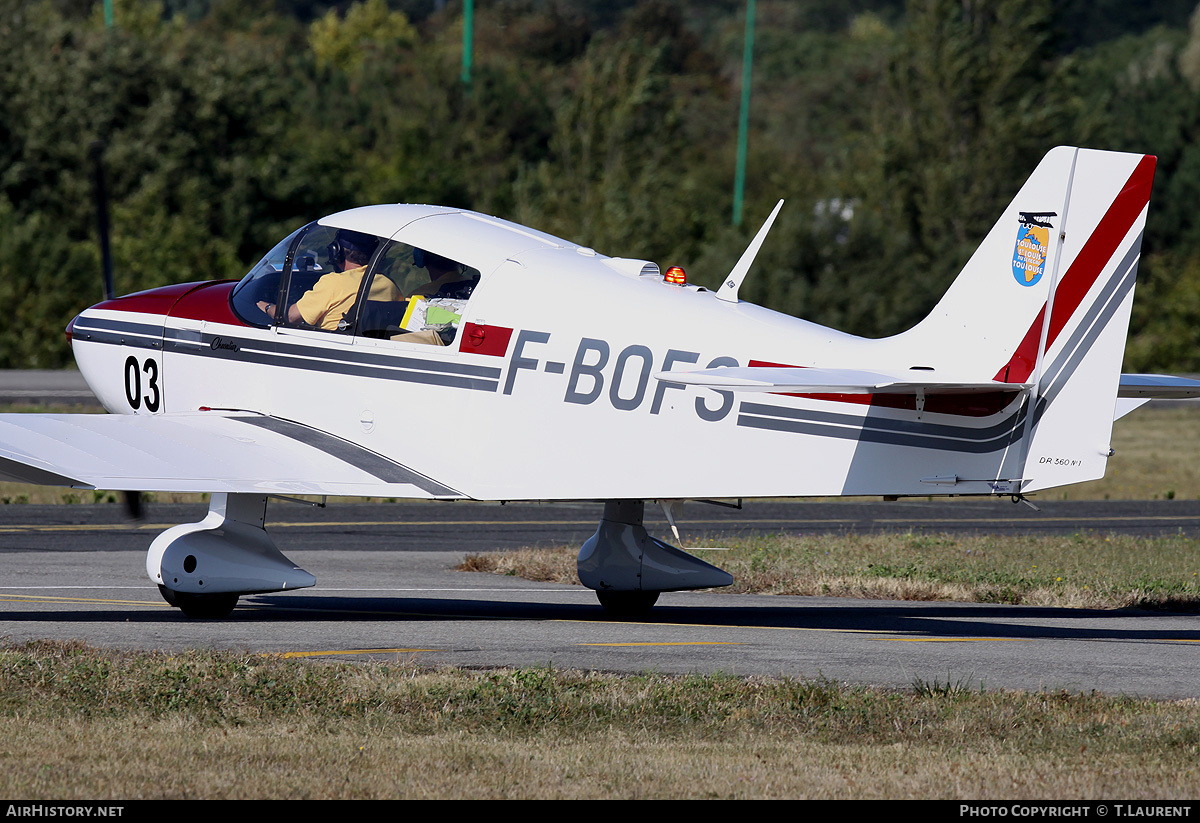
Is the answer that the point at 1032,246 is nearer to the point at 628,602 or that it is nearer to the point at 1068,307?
the point at 1068,307

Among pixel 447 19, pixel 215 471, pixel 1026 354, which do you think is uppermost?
pixel 447 19

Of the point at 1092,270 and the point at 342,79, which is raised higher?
the point at 342,79

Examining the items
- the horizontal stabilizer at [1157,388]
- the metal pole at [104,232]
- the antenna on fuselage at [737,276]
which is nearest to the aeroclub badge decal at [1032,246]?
the antenna on fuselage at [737,276]

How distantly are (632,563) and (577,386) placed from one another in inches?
84.9

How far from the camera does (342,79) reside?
7519cm

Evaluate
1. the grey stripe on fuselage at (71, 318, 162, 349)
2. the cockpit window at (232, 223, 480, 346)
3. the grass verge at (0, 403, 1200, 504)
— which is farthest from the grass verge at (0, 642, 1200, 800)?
the grass verge at (0, 403, 1200, 504)

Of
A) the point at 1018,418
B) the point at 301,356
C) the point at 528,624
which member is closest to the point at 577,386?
the point at 528,624

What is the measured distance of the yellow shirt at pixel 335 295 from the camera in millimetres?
11180

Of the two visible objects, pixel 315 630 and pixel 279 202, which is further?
pixel 279 202

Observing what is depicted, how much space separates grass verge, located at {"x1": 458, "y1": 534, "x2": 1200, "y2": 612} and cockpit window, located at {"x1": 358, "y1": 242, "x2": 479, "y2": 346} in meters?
4.44

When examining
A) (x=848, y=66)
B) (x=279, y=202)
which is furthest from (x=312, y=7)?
(x=279, y=202)

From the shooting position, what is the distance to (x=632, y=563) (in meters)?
12.0

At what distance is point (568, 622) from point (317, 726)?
14.1ft

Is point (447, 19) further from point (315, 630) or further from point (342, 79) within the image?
point (315, 630)
